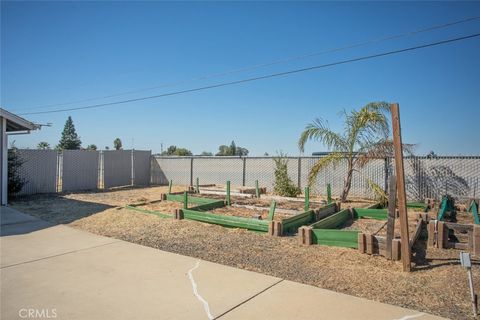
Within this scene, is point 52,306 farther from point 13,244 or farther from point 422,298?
point 422,298

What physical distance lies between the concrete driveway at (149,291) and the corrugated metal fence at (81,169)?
10469 millimetres

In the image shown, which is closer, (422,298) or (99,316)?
(99,316)

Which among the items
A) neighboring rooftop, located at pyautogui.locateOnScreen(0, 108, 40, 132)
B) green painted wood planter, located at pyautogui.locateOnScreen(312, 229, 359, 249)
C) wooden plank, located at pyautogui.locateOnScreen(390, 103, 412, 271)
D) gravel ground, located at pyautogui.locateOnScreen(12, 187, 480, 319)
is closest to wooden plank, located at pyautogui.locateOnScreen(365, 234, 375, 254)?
gravel ground, located at pyautogui.locateOnScreen(12, 187, 480, 319)

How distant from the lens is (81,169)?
16594mm

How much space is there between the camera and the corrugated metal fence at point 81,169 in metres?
14.5

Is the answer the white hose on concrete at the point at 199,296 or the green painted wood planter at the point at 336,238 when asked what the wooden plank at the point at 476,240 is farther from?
the white hose on concrete at the point at 199,296

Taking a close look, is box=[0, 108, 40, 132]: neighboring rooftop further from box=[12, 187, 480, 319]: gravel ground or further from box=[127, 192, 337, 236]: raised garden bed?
box=[127, 192, 337, 236]: raised garden bed

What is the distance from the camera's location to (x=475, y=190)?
1045 centimetres

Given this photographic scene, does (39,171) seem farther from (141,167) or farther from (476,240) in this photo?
(476,240)

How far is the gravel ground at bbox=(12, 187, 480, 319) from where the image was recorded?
12.1 ft

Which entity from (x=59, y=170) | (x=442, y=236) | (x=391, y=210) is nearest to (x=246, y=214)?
(x=391, y=210)

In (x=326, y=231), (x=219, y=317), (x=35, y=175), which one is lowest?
(x=219, y=317)

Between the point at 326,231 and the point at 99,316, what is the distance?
3967 mm

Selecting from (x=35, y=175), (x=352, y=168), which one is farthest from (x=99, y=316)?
(x=35, y=175)
